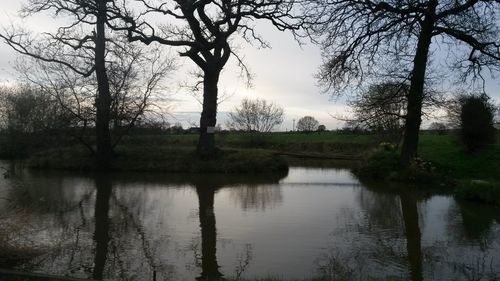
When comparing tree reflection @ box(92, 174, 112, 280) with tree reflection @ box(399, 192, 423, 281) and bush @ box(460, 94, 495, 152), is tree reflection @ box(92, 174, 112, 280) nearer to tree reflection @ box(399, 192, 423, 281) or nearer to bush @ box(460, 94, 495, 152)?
tree reflection @ box(399, 192, 423, 281)

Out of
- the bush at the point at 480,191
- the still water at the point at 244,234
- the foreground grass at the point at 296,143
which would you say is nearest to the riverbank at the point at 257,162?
the bush at the point at 480,191

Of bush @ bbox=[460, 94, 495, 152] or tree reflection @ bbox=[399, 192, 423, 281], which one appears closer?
tree reflection @ bbox=[399, 192, 423, 281]

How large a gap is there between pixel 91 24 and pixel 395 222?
18959 millimetres

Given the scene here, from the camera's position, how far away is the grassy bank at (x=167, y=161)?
2484 cm

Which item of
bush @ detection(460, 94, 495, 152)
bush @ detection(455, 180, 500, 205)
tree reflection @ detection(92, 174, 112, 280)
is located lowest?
tree reflection @ detection(92, 174, 112, 280)

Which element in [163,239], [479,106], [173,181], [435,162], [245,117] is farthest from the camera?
[245,117]

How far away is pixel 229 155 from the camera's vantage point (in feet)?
84.5

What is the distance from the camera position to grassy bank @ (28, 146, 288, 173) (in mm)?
24844

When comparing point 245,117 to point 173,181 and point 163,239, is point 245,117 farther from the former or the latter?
point 163,239

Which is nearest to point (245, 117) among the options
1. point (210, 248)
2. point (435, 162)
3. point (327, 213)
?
point (435, 162)

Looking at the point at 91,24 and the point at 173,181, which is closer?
the point at 173,181

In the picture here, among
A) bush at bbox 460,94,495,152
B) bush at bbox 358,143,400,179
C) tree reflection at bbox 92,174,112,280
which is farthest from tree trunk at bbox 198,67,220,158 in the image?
bush at bbox 460,94,495,152

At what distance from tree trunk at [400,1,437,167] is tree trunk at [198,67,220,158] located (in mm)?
9449

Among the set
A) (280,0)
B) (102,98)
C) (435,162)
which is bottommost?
(435,162)
